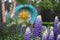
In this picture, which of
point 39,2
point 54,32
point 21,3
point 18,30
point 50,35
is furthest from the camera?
point 39,2

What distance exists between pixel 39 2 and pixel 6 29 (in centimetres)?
541

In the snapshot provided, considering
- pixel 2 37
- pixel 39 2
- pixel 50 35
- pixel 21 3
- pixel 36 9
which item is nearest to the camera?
pixel 50 35

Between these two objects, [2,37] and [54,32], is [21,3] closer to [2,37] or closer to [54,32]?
[2,37]

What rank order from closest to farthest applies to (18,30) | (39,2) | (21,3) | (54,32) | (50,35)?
(50,35) → (54,32) → (18,30) → (21,3) → (39,2)

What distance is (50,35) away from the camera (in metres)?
1.83

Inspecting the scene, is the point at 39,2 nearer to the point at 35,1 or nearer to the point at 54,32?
the point at 35,1

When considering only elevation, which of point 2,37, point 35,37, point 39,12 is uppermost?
point 35,37

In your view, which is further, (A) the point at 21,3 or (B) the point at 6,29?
(A) the point at 21,3

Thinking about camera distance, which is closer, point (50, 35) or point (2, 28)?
point (50, 35)

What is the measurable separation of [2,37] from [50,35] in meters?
1.47

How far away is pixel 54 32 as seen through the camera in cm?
197

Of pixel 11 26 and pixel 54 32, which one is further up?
pixel 54 32

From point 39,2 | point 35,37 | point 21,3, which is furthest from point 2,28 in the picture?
point 39,2

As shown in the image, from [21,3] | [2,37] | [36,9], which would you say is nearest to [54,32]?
[2,37]
